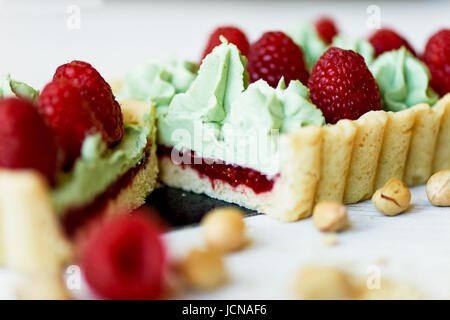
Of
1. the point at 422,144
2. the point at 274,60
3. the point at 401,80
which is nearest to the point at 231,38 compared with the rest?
the point at 274,60

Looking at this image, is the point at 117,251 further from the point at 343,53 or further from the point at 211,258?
the point at 343,53

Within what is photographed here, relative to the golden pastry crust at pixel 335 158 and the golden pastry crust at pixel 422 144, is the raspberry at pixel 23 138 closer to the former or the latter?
the golden pastry crust at pixel 335 158

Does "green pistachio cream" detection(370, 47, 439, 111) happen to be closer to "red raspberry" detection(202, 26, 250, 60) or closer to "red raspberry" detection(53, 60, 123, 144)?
"red raspberry" detection(202, 26, 250, 60)

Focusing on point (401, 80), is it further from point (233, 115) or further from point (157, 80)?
point (157, 80)

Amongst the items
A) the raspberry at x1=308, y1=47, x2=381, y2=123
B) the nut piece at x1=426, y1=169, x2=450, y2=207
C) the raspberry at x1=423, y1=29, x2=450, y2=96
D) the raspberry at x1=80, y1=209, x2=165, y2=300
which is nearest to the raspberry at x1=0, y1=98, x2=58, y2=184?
the raspberry at x1=80, y1=209, x2=165, y2=300

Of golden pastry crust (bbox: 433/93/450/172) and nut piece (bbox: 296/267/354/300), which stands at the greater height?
golden pastry crust (bbox: 433/93/450/172)
